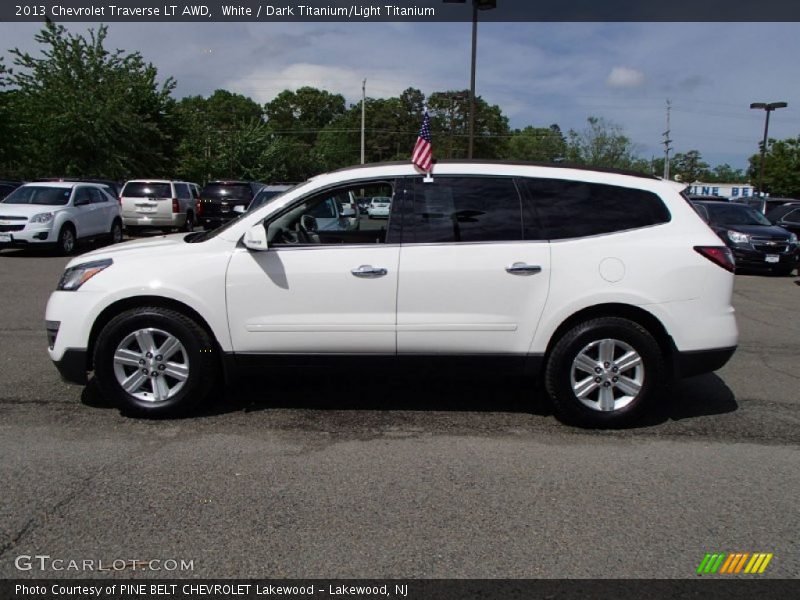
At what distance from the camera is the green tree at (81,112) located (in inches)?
1089

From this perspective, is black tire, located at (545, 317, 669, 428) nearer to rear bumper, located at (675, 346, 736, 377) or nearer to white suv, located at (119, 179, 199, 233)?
rear bumper, located at (675, 346, 736, 377)

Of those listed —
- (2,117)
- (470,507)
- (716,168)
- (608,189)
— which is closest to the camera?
(470,507)

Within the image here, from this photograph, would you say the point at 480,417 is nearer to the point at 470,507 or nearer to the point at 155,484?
the point at 470,507

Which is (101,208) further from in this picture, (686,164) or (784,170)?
(686,164)

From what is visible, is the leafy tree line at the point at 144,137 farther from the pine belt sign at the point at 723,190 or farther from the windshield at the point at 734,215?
the windshield at the point at 734,215

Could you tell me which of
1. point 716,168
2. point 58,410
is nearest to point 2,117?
point 58,410

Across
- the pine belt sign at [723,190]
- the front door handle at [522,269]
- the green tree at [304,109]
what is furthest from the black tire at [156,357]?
the green tree at [304,109]

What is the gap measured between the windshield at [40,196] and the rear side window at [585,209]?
47.4 ft

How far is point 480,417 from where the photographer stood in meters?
5.04

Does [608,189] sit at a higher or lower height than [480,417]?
higher

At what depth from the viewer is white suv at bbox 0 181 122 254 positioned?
15.1m

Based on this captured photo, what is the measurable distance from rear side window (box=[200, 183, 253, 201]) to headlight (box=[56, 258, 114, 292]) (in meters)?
17.4

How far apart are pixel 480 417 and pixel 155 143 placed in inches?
1277

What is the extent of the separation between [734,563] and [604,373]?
179 cm
